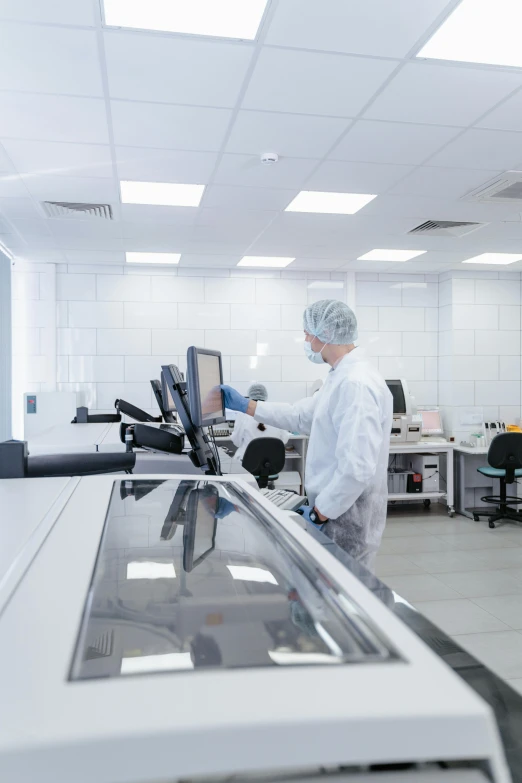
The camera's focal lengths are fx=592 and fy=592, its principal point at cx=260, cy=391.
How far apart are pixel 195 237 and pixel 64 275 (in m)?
1.87

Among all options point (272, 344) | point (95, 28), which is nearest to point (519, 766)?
point (95, 28)

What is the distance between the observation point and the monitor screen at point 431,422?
21.9 feet

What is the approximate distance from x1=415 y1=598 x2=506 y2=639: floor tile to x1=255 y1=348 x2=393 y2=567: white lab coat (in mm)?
1174

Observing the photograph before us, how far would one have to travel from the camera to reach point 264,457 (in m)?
5.25

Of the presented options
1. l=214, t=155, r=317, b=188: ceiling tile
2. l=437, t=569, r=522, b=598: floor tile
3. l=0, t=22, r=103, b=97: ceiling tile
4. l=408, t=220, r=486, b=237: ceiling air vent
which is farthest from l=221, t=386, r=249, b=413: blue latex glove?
l=408, t=220, r=486, b=237: ceiling air vent

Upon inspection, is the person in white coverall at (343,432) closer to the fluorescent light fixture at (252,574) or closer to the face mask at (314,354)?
the face mask at (314,354)

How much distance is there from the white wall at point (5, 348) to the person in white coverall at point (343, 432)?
11.5 ft

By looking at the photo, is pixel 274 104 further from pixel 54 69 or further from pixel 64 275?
pixel 64 275

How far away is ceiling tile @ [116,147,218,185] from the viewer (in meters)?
3.21

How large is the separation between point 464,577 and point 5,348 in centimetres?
434

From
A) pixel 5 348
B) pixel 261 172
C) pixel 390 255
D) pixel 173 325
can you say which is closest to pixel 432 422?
pixel 390 255

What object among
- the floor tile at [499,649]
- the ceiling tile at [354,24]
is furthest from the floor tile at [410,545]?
the ceiling tile at [354,24]

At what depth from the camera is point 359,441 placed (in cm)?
208

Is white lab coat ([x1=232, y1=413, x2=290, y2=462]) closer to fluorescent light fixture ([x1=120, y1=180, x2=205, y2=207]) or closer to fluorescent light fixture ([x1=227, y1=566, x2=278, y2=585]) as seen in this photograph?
fluorescent light fixture ([x1=120, y1=180, x2=205, y2=207])
